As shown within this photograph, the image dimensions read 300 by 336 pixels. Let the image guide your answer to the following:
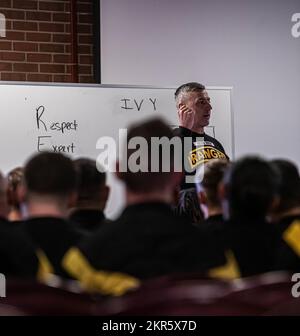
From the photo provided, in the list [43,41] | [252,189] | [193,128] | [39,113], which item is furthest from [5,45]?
[252,189]

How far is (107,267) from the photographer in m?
1.17

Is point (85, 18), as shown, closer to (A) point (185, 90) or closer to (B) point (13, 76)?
(B) point (13, 76)

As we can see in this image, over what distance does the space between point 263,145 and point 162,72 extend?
22.9 inches

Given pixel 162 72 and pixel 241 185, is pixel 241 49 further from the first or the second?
pixel 241 185

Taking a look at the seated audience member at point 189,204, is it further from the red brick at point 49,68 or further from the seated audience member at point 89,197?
the red brick at point 49,68

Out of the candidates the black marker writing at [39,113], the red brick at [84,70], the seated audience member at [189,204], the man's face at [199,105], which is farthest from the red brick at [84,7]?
the seated audience member at [189,204]

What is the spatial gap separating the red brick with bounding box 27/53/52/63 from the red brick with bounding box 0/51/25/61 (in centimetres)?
3

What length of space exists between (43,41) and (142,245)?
162 centimetres

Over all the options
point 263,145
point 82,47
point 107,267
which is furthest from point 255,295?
point 82,47

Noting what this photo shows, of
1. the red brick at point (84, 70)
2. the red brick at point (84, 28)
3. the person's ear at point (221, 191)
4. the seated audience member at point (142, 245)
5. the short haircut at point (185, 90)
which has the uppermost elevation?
the red brick at point (84, 28)

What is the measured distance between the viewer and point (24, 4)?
2.56 meters

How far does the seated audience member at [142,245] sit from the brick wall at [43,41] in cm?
146

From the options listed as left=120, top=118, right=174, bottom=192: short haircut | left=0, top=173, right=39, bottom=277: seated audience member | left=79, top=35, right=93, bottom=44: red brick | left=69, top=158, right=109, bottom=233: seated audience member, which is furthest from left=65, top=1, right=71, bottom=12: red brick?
left=0, top=173, right=39, bottom=277: seated audience member

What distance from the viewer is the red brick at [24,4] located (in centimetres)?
255
